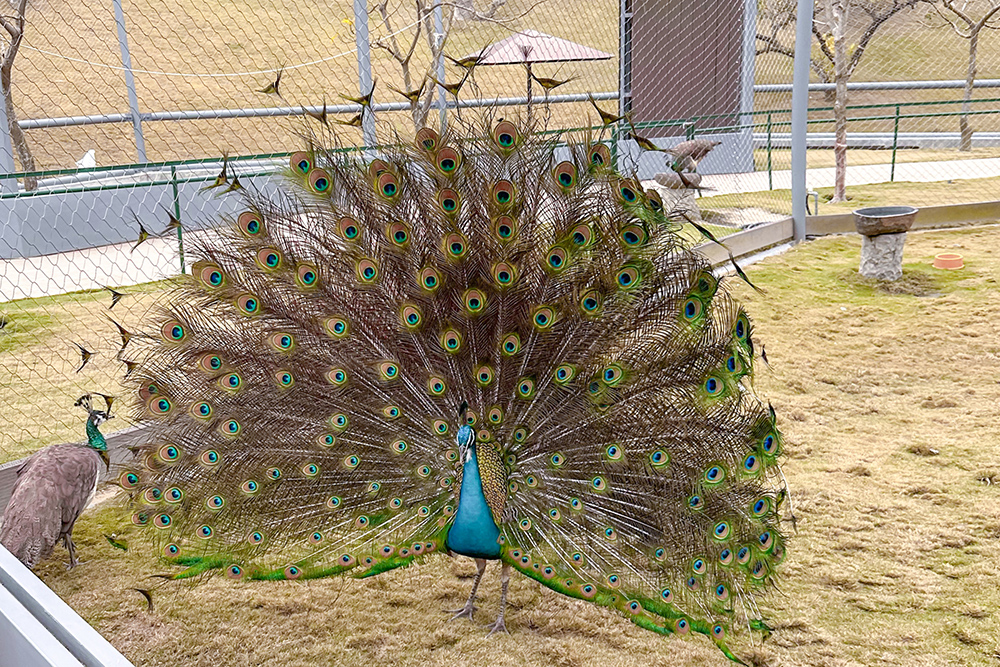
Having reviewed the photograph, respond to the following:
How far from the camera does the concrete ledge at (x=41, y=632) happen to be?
139 centimetres

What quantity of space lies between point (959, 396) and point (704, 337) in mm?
2837

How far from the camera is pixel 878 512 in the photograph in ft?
11.9

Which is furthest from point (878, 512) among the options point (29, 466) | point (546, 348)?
point (29, 466)

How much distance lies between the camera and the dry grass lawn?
284 cm

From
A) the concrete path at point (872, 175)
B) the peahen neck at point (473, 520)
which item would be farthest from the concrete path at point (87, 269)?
the concrete path at point (872, 175)

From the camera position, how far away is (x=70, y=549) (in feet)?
11.0

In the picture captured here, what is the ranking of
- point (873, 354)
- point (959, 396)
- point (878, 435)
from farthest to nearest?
point (873, 354) → point (959, 396) → point (878, 435)

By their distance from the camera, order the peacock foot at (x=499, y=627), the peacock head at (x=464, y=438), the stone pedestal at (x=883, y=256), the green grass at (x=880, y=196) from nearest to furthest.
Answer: the peacock head at (x=464, y=438), the peacock foot at (x=499, y=627), the stone pedestal at (x=883, y=256), the green grass at (x=880, y=196)

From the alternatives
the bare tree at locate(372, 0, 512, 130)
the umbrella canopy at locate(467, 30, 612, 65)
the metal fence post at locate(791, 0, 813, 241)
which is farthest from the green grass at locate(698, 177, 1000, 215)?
the bare tree at locate(372, 0, 512, 130)

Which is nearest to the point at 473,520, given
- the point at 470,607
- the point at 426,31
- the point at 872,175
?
the point at 470,607

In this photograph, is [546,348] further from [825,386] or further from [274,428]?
[825,386]

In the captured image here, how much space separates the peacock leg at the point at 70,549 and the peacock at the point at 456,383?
713 millimetres

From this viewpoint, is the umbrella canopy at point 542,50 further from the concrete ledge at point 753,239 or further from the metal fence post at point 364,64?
the metal fence post at point 364,64

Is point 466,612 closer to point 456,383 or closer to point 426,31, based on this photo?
point 456,383
